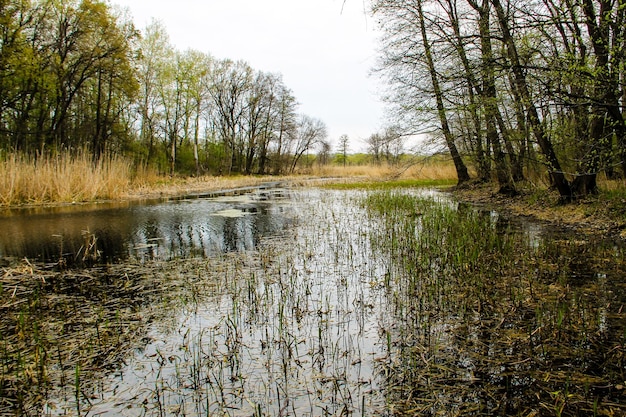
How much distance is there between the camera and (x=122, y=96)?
2906cm

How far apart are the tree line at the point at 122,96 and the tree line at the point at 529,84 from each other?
12.4 m

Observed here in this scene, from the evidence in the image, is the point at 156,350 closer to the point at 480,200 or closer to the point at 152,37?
the point at 480,200

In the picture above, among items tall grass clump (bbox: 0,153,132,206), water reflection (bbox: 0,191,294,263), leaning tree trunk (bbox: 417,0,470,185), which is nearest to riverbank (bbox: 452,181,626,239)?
leaning tree trunk (bbox: 417,0,470,185)

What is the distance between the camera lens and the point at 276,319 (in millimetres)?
3117

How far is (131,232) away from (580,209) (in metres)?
9.43

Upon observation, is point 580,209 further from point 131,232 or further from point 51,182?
point 51,182

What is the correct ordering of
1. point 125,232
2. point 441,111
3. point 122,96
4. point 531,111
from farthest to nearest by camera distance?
point 122,96 < point 441,111 < point 531,111 < point 125,232

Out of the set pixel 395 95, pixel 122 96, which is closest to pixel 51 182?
pixel 395 95

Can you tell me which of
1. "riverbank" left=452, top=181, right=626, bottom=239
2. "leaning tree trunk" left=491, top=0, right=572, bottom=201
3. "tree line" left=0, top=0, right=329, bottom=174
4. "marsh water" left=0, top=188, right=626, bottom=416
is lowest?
"marsh water" left=0, top=188, right=626, bottom=416

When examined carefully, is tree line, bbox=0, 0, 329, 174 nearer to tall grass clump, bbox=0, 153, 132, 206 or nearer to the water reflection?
tall grass clump, bbox=0, 153, 132, 206

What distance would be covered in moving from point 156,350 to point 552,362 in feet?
8.58

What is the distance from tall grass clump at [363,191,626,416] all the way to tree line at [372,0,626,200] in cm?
276

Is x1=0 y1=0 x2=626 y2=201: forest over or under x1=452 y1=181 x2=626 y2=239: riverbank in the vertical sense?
over

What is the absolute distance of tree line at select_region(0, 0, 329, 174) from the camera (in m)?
21.0
